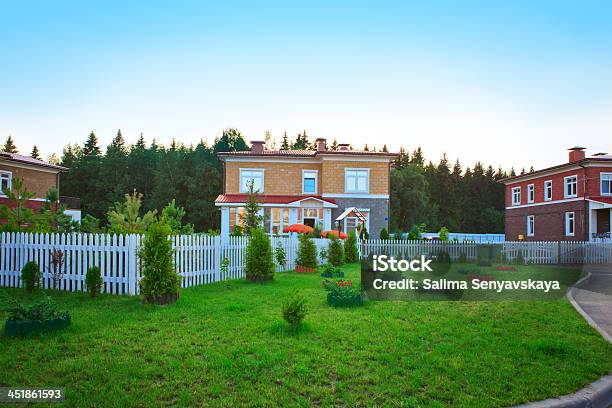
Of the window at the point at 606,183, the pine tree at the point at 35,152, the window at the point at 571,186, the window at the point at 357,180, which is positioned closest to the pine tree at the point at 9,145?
the pine tree at the point at 35,152

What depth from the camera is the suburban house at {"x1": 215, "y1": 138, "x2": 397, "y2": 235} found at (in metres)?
31.5

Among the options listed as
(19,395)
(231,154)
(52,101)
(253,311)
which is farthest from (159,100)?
(19,395)

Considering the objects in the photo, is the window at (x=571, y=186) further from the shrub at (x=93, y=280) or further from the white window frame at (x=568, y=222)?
the shrub at (x=93, y=280)

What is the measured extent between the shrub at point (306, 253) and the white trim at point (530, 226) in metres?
31.6

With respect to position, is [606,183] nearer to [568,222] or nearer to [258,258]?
[568,222]

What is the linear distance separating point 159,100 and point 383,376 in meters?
18.9

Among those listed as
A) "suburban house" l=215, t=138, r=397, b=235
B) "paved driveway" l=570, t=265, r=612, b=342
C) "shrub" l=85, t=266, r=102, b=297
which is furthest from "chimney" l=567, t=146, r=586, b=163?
"shrub" l=85, t=266, r=102, b=297

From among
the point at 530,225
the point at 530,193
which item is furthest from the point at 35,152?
the point at 530,225

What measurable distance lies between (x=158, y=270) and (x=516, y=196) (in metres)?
43.1

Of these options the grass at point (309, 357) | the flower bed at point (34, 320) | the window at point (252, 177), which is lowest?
the grass at point (309, 357)

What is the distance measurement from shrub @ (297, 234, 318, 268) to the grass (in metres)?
8.16

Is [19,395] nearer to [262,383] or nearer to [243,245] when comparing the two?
[262,383]

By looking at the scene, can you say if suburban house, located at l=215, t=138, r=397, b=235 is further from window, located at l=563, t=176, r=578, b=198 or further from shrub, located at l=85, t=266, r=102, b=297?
shrub, located at l=85, t=266, r=102, b=297

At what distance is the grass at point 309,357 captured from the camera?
4113 millimetres
